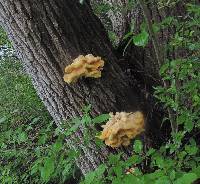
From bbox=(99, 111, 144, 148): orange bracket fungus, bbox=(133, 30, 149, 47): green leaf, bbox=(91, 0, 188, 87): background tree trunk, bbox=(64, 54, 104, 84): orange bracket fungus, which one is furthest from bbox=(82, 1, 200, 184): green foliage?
bbox=(91, 0, 188, 87): background tree trunk

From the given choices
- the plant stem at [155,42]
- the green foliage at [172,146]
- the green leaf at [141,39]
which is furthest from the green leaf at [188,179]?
the plant stem at [155,42]

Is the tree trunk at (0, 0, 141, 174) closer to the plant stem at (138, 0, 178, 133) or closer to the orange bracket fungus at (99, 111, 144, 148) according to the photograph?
the orange bracket fungus at (99, 111, 144, 148)

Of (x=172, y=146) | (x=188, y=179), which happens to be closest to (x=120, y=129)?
(x=172, y=146)

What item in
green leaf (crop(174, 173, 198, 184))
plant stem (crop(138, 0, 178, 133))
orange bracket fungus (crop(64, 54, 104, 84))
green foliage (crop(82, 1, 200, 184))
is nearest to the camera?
green leaf (crop(174, 173, 198, 184))

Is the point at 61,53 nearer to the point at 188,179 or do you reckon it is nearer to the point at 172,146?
the point at 172,146

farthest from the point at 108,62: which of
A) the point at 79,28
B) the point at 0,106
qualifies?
the point at 0,106

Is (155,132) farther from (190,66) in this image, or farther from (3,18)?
(3,18)
